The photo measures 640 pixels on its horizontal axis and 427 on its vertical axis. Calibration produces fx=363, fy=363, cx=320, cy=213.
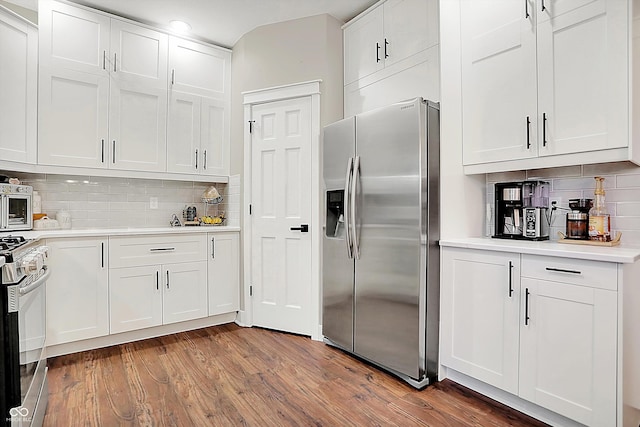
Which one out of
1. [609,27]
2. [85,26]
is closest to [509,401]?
[609,27]

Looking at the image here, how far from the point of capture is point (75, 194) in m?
3.18

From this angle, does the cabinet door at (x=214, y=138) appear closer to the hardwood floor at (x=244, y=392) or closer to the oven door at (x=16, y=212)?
the oven door at (x=16, y=212)

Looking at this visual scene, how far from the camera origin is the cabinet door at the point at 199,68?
3.41 m

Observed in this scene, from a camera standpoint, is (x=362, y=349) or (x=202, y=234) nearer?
(x=362, y=349)

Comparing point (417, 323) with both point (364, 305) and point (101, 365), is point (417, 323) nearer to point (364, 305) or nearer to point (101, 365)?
point (364, 305)

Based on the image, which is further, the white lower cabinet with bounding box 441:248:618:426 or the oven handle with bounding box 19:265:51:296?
the white lower cabinet with bounding box 441:248:618:426

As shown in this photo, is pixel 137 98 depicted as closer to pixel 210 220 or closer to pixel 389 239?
pixel 210 220

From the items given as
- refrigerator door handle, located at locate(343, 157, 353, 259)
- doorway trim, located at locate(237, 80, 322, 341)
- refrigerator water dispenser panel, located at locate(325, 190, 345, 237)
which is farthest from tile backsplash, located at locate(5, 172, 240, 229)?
refrigerator door handle, located at locate(343, 157, 353, 259)

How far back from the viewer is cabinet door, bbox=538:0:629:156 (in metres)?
1.67

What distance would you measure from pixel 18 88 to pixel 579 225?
3.77 metres

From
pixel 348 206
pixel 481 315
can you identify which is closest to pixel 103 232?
pixel 348 206

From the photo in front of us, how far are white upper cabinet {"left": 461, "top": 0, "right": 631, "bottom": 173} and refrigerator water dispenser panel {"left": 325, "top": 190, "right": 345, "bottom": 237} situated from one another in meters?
0.95

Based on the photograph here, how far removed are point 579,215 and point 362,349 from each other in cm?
158

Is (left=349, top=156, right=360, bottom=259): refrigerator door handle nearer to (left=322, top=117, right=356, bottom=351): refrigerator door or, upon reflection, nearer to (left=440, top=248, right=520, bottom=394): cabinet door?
(left=322, top=117, right=356, bottom=351): refrigerator door
